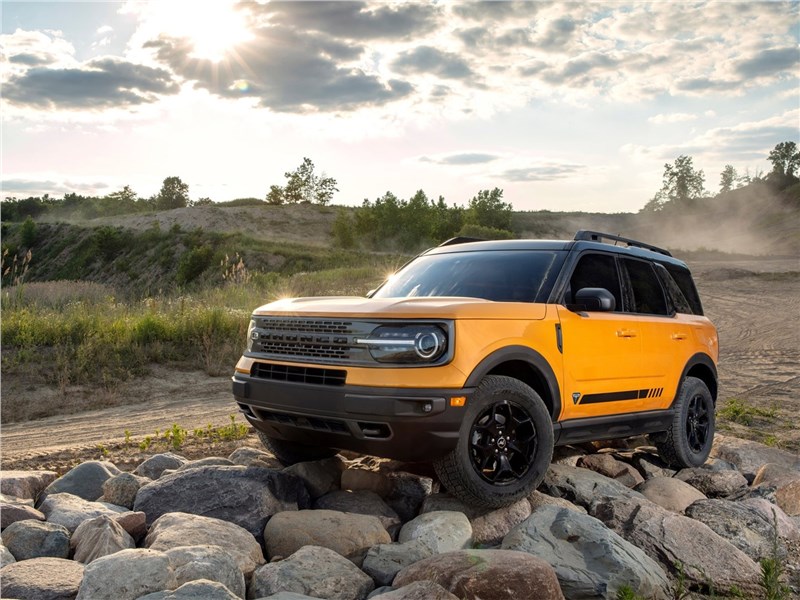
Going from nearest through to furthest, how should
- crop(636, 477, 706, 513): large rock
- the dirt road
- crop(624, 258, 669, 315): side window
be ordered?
Answer: crop(636, 477, 706, 513): large rock → crop(624, 258, 669, 315): side window → the dirt road

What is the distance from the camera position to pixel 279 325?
605 cm

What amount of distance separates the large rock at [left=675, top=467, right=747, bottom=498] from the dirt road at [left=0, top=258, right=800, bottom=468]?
8.84 ft

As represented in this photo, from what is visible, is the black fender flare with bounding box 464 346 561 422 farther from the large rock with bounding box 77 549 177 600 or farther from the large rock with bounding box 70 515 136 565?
the large rock with bounding box 70 515 136 565

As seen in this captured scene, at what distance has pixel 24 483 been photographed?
634cm

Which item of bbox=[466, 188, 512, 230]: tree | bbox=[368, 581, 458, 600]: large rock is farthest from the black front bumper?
bbox=[466, 188, 512, 230]: tree

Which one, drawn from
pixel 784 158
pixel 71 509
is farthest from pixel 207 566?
pixel 784 158

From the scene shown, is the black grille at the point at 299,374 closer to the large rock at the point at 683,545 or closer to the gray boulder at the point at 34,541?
the gray boulder at the point at 34,541

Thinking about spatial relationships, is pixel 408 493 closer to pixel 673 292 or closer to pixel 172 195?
pixel 673 292

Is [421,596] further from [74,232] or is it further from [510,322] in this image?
[74,232]

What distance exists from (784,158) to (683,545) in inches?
4267

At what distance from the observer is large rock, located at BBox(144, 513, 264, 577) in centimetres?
507

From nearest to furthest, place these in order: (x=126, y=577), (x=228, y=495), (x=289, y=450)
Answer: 1. (x=126, y=577)
2. (x=228, y=495)
3. (x=289, y=450)

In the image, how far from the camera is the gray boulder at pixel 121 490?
626 centimetres

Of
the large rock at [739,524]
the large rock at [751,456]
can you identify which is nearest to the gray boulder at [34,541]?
the large rock at [739,524]
